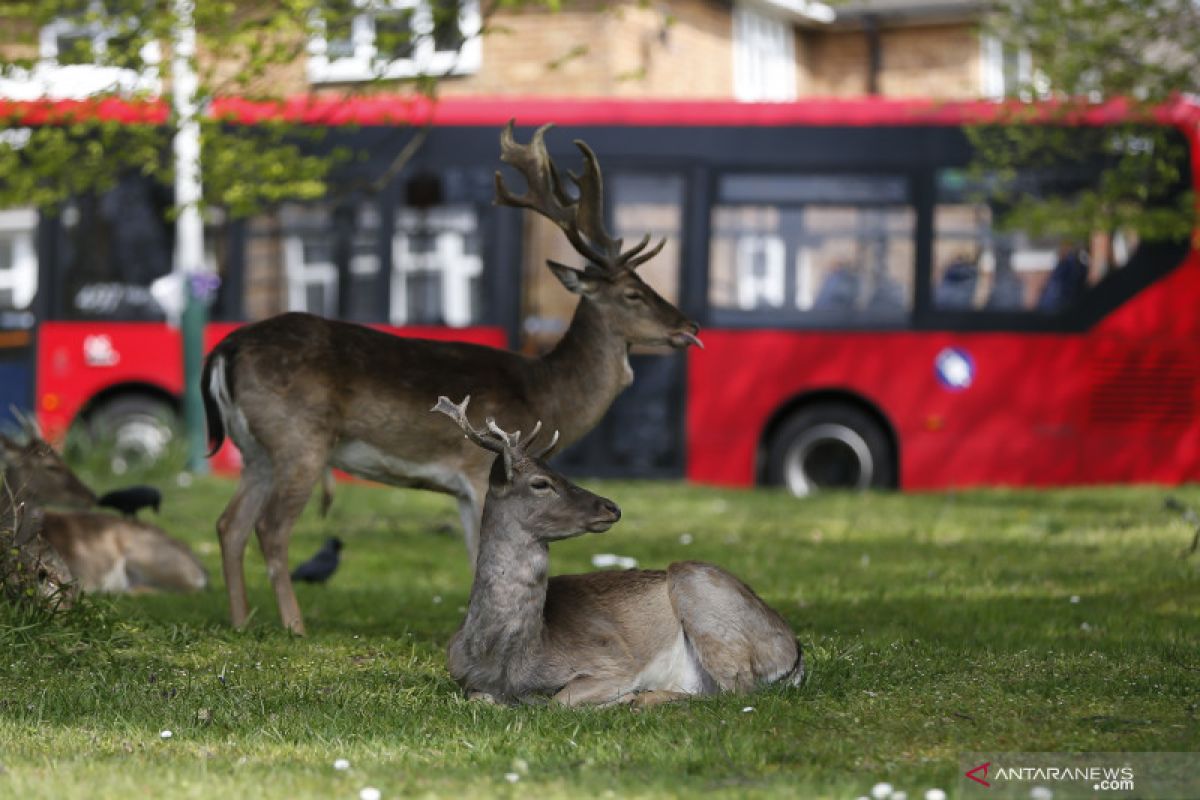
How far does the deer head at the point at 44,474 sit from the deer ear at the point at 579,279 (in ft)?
11.0

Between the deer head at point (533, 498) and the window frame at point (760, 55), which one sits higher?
the window frame at point (760, 55)

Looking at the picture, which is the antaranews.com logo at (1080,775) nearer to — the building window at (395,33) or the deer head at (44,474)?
the deer head at (44,474)

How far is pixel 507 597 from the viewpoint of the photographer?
21.4 ft

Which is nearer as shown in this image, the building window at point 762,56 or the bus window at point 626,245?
the bus window at point 626,245

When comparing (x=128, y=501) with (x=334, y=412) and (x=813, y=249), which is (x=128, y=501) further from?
(x=813, y=249)

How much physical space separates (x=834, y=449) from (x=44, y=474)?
29.7 feet

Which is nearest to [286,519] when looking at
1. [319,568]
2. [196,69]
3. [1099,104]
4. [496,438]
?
[319,568]

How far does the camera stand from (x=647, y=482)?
17.9 m

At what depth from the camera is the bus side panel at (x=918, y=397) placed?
17.5 m

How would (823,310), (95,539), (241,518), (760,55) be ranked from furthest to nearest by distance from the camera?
(760,55), (823,310), (95,539), (241,518)

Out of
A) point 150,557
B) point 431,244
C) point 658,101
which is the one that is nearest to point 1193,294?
point 658,101

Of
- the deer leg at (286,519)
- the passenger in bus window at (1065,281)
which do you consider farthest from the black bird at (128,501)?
the passenger in bus window at (1065,281)

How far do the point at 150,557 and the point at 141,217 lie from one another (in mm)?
9242

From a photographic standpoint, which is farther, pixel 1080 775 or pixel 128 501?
pixel 128 501
